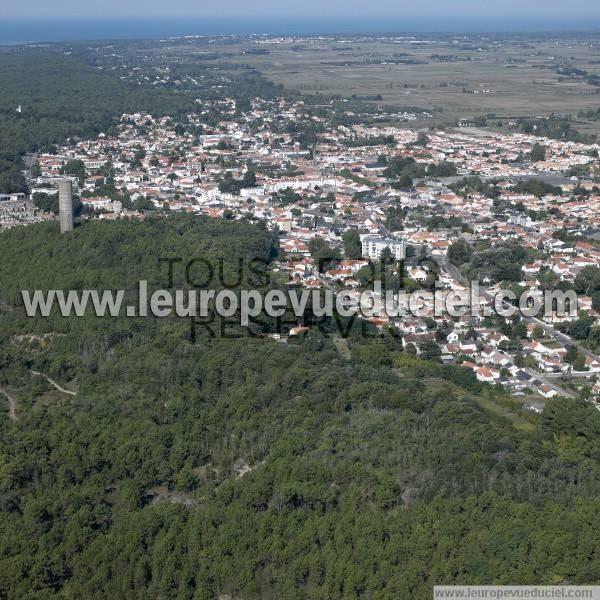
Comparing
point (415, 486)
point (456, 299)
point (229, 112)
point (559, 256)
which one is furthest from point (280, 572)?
point (229, 112)

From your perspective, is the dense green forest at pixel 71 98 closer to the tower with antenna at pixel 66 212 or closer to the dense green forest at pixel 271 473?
the tower with antenna at pixel 66 212

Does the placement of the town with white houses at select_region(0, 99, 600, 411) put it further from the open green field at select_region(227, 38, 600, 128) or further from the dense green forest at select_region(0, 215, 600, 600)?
the open green field at select_region(227, 38, 600, 128)

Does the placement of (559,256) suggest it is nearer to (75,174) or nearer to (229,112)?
(75,174)

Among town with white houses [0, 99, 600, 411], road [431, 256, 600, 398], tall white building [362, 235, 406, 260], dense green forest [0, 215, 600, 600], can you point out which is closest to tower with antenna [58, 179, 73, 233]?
town with white houses [0, 99, 600, 411]

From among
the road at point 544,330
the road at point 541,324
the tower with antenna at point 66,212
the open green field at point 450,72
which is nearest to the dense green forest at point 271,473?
the road at point 544,330

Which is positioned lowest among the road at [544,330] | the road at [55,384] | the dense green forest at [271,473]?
the road at [544,330]

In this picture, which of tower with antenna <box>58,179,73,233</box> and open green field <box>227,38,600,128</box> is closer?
tower with antenna <box>58,179,73,233</box>
